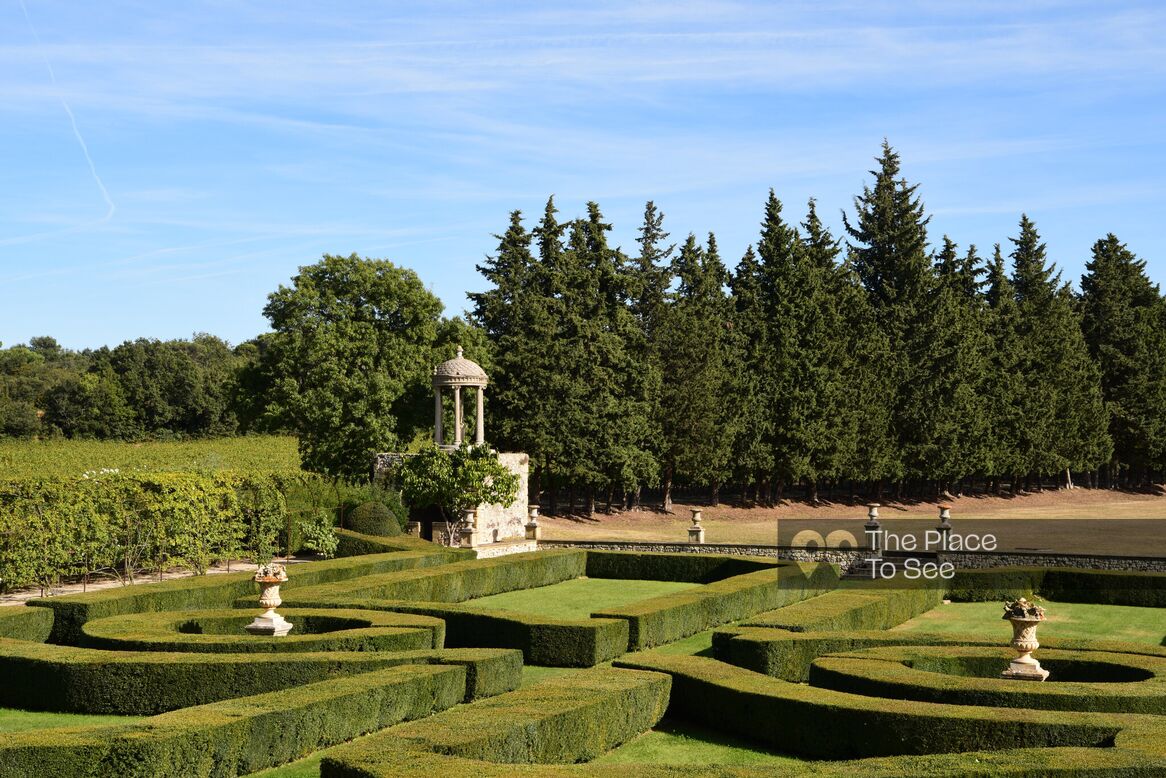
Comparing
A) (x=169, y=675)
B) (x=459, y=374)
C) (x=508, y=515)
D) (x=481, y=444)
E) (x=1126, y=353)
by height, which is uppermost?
(x=1126, y=353)

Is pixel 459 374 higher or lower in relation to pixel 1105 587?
higher

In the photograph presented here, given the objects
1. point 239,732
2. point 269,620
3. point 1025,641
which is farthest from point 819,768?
point 269,620

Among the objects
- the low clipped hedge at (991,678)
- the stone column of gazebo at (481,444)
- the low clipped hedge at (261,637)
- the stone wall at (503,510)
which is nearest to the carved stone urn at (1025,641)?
the low clipped hedge at (991,678)

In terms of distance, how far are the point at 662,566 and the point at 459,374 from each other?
12.9 metres

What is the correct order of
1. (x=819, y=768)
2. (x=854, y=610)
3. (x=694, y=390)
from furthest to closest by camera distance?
(x=694, y=390)
(x=854, y=610)
(x=819, y=768)

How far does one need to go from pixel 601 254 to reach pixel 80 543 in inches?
1289

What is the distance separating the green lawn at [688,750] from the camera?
1484 cm

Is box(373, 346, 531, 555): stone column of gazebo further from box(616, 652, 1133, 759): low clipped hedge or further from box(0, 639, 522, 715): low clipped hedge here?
box(616, 652, 1133, 759): low clipped hedge

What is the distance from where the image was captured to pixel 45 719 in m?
16.6

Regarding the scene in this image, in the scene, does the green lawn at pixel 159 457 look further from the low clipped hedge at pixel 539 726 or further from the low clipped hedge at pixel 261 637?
the low clipped hedge at pixel 539 726

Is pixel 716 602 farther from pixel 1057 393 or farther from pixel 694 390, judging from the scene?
pixel 1057 393

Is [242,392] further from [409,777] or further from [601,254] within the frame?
[409,777]

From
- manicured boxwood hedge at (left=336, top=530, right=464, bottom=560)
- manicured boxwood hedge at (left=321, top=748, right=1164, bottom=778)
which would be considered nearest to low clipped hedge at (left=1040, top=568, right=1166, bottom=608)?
manicured boxwood hedge at (left=336, top=530, right=464, bottom=560)

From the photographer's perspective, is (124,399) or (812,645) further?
(124,399)
